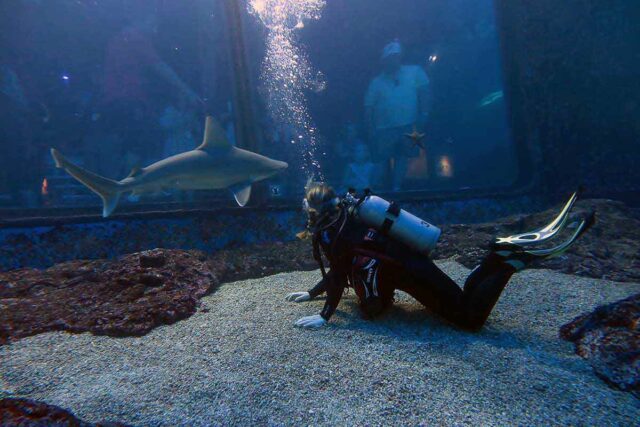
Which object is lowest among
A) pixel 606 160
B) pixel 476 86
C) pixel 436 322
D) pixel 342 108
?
pixel 436 322

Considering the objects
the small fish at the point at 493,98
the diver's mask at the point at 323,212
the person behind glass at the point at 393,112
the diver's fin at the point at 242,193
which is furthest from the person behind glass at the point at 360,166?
the diver's mask at the point at 323,212

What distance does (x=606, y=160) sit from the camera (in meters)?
8.40

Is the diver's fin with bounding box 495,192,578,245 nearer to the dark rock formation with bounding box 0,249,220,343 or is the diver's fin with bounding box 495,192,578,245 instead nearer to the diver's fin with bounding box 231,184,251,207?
the dark rock formation with bounding box 0,249,220,343

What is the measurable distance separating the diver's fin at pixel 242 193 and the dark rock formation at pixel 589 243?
343 centimetres

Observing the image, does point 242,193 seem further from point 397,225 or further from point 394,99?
point 394,99

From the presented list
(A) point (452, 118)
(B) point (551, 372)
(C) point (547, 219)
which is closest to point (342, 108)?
(A) point (452, 118)

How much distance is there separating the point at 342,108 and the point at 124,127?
9085mm

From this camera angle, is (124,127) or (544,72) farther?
(124,127)

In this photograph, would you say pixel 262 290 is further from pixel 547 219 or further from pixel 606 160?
pixel 606 160

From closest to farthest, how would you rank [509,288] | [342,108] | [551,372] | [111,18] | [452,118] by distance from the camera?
[551,372] → [509,288] → [111,18] → [342,108] → [452,118]

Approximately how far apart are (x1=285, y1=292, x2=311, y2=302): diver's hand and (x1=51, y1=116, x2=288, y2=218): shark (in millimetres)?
2921

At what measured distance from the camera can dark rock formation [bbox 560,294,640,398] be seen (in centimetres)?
206

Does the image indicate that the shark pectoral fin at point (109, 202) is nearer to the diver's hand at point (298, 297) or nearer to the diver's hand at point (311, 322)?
the diver's hand at point (298, 297)

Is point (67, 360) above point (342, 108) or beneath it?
beneath
